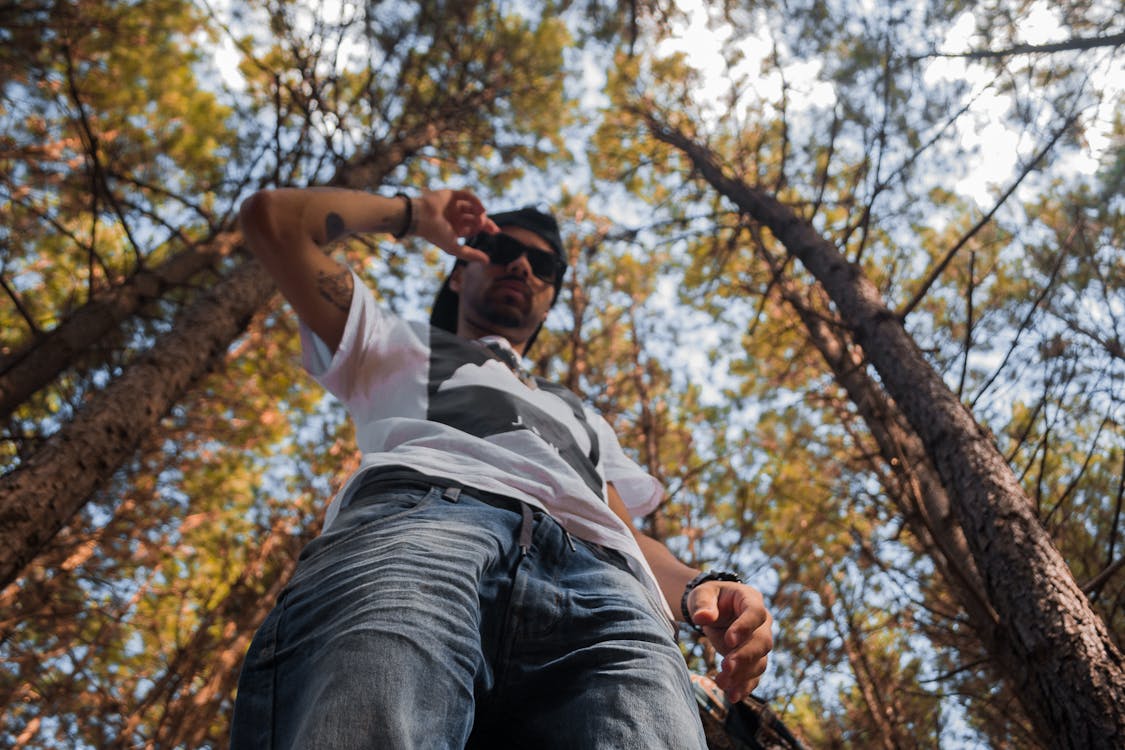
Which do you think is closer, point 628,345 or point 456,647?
point 456,647

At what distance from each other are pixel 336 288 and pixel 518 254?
3.38ft

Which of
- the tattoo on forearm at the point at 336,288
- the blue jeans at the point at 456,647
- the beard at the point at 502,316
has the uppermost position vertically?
the beard at the point at 502,316

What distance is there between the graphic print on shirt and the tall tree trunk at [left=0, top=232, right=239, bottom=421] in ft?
11.6

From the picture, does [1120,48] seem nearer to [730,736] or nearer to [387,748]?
[730,736]

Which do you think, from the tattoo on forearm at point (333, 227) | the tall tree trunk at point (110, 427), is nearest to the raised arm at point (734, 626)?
the tattoo on forearm at point (333, 227)

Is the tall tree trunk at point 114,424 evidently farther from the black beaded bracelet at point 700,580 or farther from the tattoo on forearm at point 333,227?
the black beaded bracelet at point 700,580

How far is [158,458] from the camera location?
7.12m

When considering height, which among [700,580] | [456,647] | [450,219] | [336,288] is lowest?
[456,647]

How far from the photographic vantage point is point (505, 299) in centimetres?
282

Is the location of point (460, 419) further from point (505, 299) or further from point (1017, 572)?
point (1017, 572)

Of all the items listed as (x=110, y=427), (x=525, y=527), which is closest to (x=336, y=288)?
(x=525, y=527)

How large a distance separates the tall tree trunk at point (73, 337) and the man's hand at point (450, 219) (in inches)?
136

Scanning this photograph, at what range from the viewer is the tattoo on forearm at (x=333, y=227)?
209 centimetres

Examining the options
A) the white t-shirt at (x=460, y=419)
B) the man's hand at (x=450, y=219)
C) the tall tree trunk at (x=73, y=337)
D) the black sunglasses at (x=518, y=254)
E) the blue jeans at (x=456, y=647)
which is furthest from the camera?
the tall tree trunk at (x=73, y=337)
